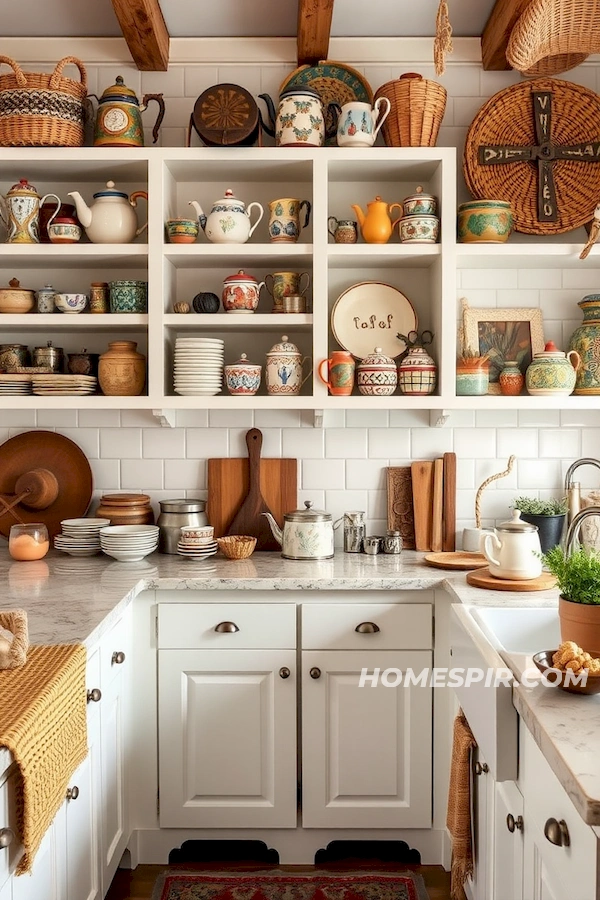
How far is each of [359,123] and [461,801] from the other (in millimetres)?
2090

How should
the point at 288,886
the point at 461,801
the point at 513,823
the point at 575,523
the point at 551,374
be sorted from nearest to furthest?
the point at 513,823 → the point at 575,523 → the point at 461,801 → the point at 288,886 → the point at 551,374

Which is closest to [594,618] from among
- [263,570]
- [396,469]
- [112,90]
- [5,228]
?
[263,570]

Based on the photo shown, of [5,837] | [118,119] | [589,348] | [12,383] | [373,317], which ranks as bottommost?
[5,837]

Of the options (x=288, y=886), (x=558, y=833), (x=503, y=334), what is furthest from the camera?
(x=503, y=334)

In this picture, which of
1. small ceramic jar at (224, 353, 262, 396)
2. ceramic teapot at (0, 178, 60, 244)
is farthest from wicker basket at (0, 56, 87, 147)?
small ceramic jar at (224, 353, 262, 396)

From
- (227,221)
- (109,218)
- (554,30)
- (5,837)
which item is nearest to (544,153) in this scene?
(554,30)

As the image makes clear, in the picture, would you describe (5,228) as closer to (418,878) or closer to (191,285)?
(191,285)

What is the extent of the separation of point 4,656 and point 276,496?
1607 mm

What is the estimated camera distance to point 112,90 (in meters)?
2.89

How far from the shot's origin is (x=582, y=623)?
5.19 ft

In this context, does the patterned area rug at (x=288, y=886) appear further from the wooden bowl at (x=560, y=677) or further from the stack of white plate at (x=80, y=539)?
the wooden bowl at (x=560, y=677)

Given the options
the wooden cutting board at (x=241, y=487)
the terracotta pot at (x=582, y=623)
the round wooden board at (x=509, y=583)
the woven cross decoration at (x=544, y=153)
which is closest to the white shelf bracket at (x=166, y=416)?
the wooden cutting board at (x=241, y=487)

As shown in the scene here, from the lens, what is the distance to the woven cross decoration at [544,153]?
9.86 ft

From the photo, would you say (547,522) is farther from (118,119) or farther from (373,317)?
(118,119)
